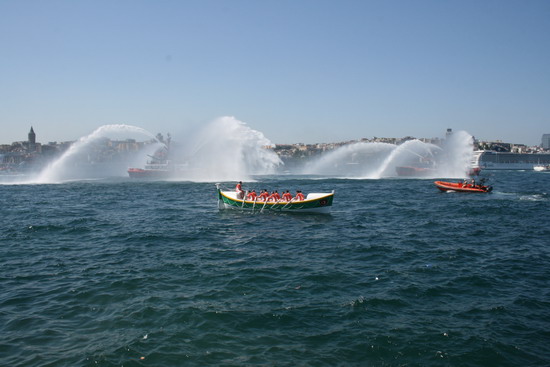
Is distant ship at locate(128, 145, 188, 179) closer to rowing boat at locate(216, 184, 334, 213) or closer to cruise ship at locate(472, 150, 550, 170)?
rowing boat at locate(216, 184, 334, 213)

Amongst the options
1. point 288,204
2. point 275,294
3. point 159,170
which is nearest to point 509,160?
point 159,170

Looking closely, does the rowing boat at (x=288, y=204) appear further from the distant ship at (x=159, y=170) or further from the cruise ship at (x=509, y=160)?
the cruise ship at (x=509, y=160)

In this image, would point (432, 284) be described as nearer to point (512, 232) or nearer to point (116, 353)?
point (116, 353)

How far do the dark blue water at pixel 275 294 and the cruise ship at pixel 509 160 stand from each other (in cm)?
15442

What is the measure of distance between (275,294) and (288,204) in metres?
21.0

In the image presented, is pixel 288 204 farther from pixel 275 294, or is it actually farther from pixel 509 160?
pixel 509 160

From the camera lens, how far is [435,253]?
22750 millimetres

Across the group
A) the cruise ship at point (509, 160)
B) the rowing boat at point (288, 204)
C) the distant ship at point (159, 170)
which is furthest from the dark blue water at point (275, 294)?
the cruise ship at point (509, 160)

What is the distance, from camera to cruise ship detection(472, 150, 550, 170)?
170 meters

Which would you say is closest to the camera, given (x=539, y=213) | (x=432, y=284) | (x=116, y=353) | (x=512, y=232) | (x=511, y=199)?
(x=116, y=353)

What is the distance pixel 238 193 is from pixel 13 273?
2231cm

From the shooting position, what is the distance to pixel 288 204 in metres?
36.8

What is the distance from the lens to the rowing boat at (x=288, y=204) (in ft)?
119

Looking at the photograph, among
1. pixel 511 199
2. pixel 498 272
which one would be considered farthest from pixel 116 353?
pixel 511 199
